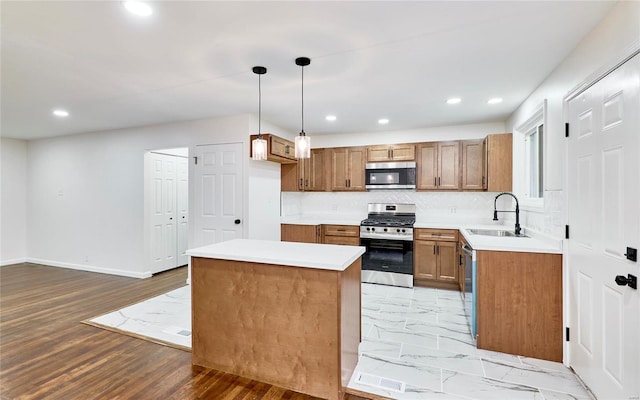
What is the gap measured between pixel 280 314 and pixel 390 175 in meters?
3.25

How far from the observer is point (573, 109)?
221 centimetres

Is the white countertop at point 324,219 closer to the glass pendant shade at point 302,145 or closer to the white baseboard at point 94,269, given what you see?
the glass pendant shade at point 302,145

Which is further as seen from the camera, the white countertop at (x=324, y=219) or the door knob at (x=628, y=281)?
the white countertop at (x=324, y=219)

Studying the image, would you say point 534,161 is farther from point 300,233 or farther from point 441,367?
point 300,233

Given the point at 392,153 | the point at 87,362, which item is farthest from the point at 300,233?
the point at 87,362

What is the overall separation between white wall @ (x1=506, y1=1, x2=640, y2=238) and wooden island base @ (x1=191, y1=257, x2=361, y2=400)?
5.81ft

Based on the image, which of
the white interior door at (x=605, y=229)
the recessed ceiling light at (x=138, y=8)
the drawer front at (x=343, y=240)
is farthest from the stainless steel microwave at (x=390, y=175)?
the recessed ceiling light at (x=138, y=8)

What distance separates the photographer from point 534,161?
3512mm

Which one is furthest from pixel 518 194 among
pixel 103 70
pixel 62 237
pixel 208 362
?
pixel 62 237

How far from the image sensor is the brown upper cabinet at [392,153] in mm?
4680

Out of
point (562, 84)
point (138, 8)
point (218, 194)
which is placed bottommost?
point (218, 194)

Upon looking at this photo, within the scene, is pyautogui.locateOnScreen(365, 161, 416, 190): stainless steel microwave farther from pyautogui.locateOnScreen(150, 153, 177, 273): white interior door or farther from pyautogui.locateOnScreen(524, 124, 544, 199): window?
pyautogui.locateOnScreen(150, 153, 177, 273): white interior door

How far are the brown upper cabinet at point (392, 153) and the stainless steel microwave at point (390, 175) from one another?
0.08m

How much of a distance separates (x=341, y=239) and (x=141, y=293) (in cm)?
288
